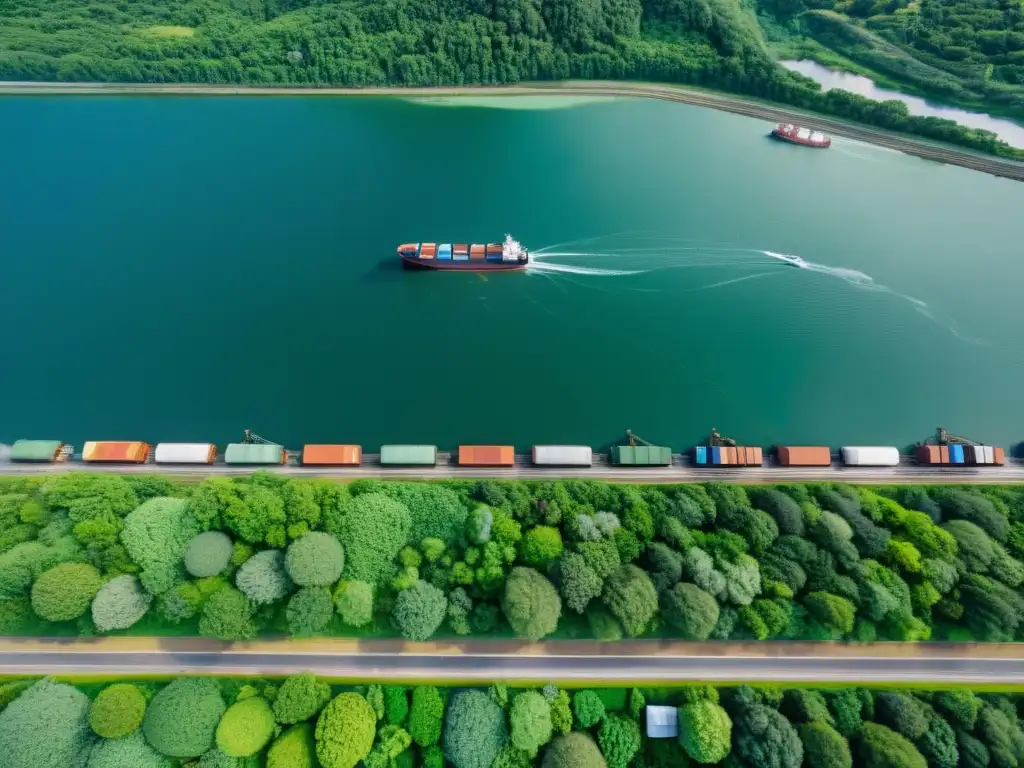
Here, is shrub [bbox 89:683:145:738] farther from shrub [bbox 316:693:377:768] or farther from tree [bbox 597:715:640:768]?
tree [bbox 597:715:640:768]

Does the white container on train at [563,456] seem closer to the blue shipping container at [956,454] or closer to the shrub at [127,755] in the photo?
the shrub at [127,755]

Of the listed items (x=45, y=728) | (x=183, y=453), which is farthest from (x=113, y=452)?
(x=45, y=728)

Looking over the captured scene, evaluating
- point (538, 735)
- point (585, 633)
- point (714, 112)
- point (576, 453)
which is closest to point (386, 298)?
point (576, 453)

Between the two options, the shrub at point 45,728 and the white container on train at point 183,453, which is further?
the white container on train at point 183,453

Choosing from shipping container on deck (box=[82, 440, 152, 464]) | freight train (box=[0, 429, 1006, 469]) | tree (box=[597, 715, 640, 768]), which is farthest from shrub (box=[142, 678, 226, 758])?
tree (box=[597, 715, 640, 768])

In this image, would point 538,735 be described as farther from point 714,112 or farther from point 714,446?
point 714,112

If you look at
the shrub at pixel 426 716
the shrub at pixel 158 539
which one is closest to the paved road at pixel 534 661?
the shrub at pixel 426 716
